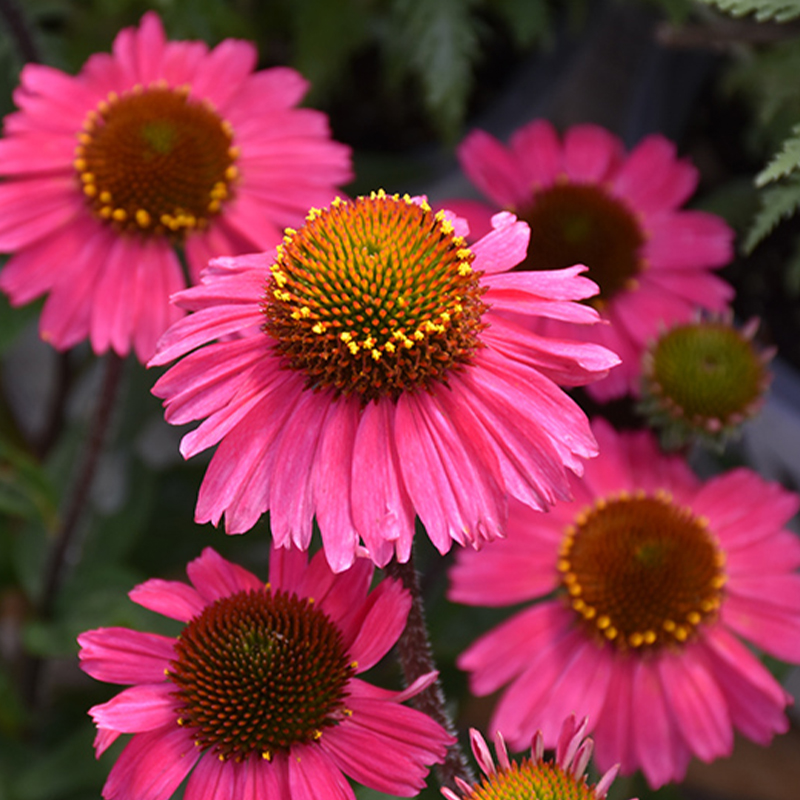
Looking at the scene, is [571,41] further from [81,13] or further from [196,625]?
[196,625]

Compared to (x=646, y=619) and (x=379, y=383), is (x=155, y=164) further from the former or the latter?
(x=646, y=619)

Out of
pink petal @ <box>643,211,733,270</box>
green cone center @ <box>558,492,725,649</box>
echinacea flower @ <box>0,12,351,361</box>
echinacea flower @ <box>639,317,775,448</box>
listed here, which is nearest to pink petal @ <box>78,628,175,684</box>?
echinacea flower @ <box>0,12,351,361</box>

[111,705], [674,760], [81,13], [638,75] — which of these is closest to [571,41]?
[638,75]

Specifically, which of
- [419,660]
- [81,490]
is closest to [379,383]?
[419,660]

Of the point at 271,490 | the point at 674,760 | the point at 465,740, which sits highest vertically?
the point at 271,490

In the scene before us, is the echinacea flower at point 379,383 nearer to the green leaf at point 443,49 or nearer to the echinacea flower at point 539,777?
the echinacea flower at point 539,777

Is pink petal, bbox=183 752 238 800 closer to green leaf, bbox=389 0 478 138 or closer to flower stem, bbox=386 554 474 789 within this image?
flower stem, bbox=386 554 474 789

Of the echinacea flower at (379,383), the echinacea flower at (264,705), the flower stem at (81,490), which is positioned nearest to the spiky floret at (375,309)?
the echinacea flower at (379,383)
